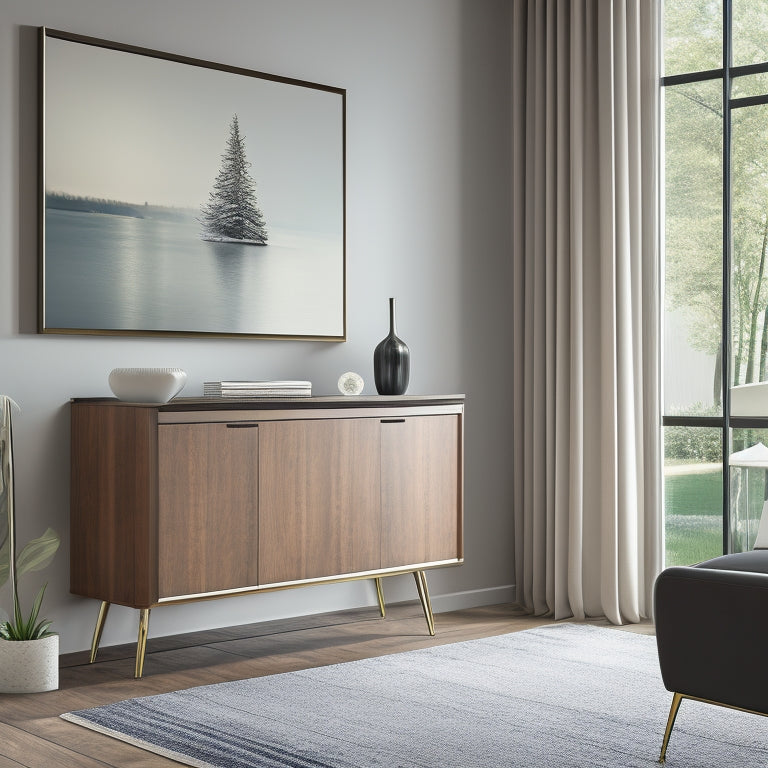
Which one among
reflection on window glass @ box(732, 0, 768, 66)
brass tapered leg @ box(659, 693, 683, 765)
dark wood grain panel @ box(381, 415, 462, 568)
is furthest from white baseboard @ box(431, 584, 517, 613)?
reflection on window glass @ box(732, 0, 768, 66)

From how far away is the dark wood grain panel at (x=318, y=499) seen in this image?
397 centimetres

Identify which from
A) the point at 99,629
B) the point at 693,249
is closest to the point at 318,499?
the point at 99,629

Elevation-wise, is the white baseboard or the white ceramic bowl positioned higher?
the white ceramic bowl

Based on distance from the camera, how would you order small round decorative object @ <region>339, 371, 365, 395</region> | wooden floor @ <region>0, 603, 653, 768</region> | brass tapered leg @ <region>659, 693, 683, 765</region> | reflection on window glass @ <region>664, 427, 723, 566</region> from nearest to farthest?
brass tapered leg @ <region>659, 693, 683, 765</region>
wooden floor @ <region>0, 603, 653, 768</region>
small round decorative object @ <region>339, 371, 365, 395</region>
reflection on window glass @ <region>664, 427, 723, 566</region>

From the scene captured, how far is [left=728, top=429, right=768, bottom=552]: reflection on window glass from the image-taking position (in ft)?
15.6

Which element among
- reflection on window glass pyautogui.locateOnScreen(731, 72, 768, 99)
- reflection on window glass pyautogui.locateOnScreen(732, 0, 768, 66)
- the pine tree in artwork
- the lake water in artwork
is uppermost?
reflection on window glass pyautogui.locateOnScreen(732, 0, 768, 66)

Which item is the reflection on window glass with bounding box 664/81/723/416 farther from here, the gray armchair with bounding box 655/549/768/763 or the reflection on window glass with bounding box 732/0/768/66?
the gray armchair with bounding box 655/549/768/763

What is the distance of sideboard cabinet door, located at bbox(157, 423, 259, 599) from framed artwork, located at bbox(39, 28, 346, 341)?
0.57 meters

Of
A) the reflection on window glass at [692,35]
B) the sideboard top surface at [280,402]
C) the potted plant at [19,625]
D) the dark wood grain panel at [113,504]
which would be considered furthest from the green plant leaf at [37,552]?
the reflection on window glass at [692,35]

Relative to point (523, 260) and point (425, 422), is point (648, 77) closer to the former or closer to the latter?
point (523, 260)

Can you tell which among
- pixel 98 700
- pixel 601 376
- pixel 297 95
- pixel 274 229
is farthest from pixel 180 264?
pixel 601 376

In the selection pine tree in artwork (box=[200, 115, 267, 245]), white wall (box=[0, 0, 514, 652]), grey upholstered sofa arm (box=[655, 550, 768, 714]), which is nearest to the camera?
grey upholstered sofa arm (box=[655, 550, 768, 714])

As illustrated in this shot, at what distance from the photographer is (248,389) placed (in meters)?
4.04

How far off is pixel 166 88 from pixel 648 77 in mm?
2062
